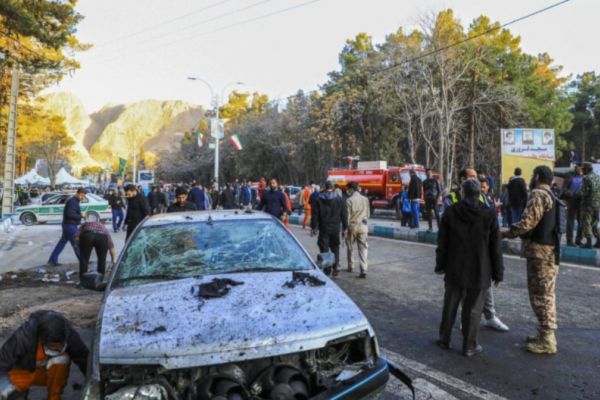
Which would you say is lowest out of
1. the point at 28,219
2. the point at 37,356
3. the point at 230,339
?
the point at 28,219

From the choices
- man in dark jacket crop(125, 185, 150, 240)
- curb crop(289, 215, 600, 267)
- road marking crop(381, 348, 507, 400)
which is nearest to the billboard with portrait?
curb crop(289, 215, 600, 267)

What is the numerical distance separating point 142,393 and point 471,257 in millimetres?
3198

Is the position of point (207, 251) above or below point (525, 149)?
below

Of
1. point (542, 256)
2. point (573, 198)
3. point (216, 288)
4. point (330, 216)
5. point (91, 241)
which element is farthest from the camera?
point (573, 198)

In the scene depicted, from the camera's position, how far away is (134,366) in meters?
2.64

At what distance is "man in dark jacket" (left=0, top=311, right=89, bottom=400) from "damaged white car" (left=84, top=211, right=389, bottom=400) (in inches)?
17.3

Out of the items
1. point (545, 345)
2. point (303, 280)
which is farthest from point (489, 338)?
point (303, 280)

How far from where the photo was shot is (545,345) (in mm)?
4703

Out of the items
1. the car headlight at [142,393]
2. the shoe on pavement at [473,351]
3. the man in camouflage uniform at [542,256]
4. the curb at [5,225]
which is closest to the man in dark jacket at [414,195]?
the man in camouflage uniform at [542,256]

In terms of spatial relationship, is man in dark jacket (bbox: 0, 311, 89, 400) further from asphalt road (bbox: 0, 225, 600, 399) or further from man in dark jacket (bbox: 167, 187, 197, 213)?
man in dark jacket (bbox: 167, 187, 197, 213)

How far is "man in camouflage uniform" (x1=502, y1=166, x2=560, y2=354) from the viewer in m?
4.72

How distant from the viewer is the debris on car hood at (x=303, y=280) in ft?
11.5

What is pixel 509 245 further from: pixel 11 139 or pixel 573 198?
pixel 11 139

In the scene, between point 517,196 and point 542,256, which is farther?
point 517,196
